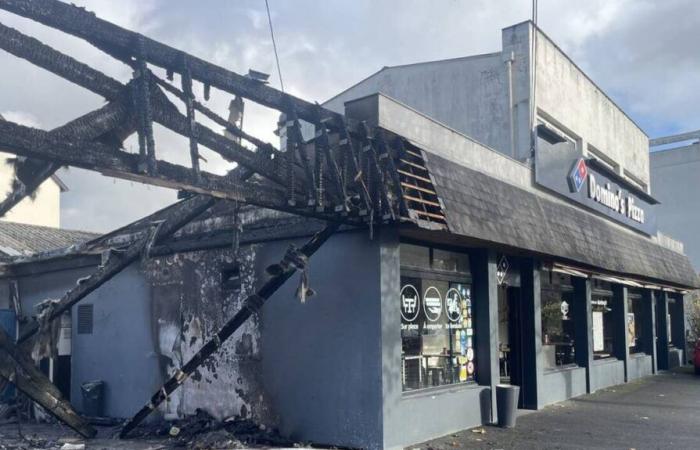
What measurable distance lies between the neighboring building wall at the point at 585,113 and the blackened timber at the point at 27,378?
1320 cm

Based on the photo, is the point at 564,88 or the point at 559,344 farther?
the point at 564,88

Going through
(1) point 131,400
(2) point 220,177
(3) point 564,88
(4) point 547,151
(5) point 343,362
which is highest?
(3) point 564,88

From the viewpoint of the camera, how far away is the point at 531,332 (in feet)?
48.0

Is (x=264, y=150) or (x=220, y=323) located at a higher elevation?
(x=264, y=150)

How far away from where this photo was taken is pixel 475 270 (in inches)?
515

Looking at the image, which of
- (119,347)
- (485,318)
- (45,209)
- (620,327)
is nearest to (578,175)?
(620,327)

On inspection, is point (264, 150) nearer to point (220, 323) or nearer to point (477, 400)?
point (220, 323)

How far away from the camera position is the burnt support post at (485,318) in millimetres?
12672

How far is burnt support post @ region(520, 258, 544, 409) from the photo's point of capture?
47.4 ft

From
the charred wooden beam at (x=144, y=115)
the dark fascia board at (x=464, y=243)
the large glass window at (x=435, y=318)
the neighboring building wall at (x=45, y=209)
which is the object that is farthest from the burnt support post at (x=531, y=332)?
the neighboring building wall at (x=45, y=209)

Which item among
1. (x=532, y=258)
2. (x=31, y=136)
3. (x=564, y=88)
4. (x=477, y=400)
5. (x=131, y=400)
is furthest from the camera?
(x=564, y=88)

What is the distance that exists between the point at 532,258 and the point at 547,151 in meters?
3.35

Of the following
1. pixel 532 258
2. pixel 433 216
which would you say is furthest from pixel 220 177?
pixel 532 258

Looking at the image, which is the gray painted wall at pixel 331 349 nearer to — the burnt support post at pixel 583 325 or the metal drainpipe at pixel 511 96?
the metal drainpipe at pixel 511 96
